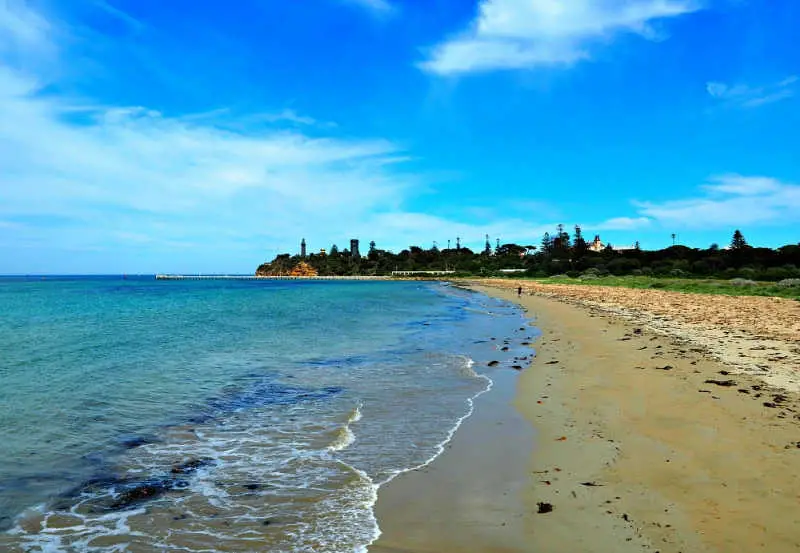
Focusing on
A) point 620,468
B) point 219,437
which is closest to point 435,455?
point 620,468

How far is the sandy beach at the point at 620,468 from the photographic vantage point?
482 centimetres

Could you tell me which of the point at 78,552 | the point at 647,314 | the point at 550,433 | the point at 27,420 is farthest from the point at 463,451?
the point at 647,314

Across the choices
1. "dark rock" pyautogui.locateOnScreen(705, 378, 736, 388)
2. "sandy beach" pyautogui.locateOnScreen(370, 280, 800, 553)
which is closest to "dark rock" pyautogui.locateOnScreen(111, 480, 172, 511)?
"sandy beach" pyautogui.locateOnScreen(370, 280, 800, 553)

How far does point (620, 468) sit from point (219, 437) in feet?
21.7

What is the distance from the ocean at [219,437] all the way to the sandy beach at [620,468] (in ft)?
2.25

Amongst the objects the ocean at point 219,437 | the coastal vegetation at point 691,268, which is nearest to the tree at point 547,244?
the coastal vegetation at point 691,268

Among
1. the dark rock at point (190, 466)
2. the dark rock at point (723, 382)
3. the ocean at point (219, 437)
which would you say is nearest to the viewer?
the ocean at point (219, 437)

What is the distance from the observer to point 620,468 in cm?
654

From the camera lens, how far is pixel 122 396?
11.9m

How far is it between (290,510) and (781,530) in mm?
5046

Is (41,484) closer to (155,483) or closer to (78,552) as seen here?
(155,483)

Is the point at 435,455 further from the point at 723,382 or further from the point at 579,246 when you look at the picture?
the point at 579,246

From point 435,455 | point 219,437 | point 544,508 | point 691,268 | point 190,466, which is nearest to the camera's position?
point 544,508

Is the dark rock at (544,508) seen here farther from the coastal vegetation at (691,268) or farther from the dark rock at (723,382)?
the coastal vegetation at (691,268)
